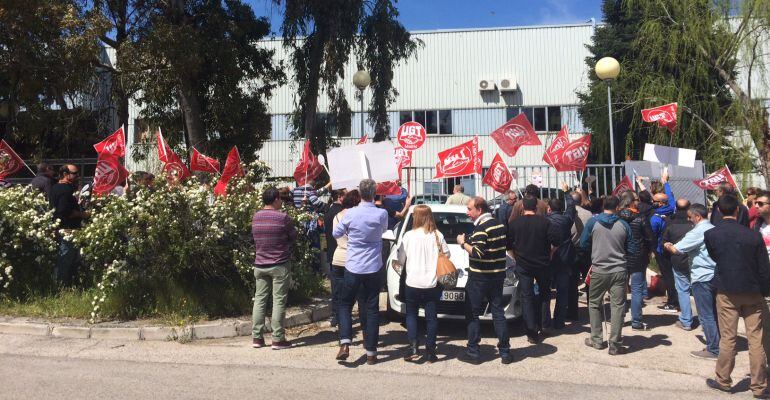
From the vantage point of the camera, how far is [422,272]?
654 centimetres

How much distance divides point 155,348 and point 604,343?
18.0 feet

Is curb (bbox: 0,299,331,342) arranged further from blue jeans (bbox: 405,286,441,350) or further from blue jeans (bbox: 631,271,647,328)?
blue jeans (bbox: 631,271,647,328)

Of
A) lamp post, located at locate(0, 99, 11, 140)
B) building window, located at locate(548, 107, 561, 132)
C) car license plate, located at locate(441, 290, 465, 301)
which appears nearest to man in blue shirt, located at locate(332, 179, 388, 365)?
car license plate, located at locate(441, 290, 465, 301)

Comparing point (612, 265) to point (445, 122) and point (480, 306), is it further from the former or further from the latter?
point (445, 122)

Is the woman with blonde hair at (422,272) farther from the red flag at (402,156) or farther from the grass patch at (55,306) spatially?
the red flag at (402,156)

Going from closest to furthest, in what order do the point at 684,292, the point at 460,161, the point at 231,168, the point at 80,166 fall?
1. the point at 684,292
2. the point at 231,168
3. the point at 460,161
4. the point at 80,166

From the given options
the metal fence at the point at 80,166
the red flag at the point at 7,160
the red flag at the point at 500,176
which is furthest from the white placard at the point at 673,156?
the metal fence at the point at 80,166

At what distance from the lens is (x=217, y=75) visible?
632 inches

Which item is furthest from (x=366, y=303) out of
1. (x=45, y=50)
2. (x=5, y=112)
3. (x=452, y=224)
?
(x=5, y=112)

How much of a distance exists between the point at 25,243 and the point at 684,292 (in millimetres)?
9305

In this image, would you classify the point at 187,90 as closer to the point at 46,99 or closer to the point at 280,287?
the point at 46,99

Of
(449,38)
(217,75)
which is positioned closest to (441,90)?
(449,38)

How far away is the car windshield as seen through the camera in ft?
29.9

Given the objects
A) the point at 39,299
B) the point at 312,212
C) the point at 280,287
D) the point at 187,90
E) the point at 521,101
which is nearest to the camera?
the point at 280,287
